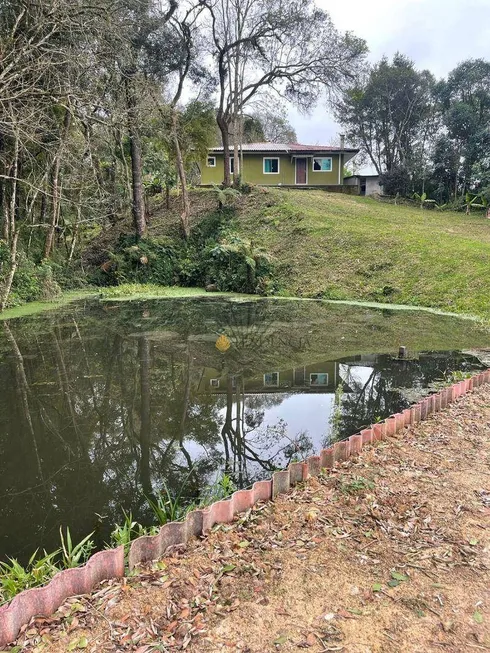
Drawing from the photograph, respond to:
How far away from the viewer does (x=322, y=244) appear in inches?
611

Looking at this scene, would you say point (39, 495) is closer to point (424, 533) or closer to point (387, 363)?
point (424, 533)

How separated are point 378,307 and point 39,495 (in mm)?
9951

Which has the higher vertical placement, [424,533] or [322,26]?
[322,26]

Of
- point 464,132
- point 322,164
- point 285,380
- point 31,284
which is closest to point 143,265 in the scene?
point 31,284

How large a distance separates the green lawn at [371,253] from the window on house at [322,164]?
7.53 meters

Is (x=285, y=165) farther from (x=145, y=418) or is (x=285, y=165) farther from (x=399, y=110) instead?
(x=145, y=418)

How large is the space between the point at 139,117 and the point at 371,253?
26.8 ft

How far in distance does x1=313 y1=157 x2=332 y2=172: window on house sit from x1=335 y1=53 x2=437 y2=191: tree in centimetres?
417

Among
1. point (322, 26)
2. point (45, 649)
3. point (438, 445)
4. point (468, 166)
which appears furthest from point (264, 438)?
point (468, 166)

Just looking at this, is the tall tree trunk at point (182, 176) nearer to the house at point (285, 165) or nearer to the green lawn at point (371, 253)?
the green lawn at point (371, 253)

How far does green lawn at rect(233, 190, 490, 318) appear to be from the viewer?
11.9 metres

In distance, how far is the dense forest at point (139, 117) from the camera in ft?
30.0

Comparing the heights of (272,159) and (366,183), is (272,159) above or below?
above

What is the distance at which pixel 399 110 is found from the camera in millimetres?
30875
